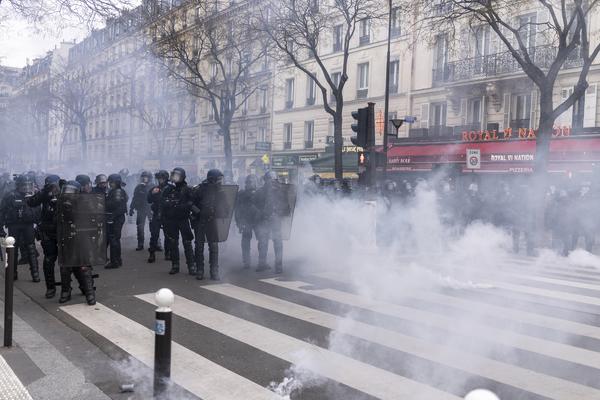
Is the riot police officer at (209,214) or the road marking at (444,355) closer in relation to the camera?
the road marking at (444,355)

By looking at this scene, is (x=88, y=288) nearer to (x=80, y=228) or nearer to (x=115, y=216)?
(x=80, y=228)

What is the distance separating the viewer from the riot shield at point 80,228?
19.1ft

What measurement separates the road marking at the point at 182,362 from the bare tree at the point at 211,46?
3.64 m

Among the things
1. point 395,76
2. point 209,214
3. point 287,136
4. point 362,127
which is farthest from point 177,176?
point 287,136

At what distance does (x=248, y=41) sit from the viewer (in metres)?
16.7

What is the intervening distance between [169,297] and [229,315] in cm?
280

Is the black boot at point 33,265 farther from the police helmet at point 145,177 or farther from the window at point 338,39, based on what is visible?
the window at point 338,39

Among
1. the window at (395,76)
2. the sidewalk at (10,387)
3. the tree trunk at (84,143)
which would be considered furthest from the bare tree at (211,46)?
the tree trunk at (84,143)

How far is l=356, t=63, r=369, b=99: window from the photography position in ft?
A: 88.4

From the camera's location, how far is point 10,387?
3590 mm

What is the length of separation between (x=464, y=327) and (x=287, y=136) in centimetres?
2670

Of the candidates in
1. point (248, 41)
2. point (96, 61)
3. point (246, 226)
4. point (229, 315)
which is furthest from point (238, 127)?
point (229, 315)

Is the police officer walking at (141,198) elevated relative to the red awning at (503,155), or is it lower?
lower

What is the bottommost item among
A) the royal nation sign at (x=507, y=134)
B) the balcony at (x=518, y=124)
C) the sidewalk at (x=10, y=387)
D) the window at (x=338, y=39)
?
the sidewalk at (x=10, y=387)
